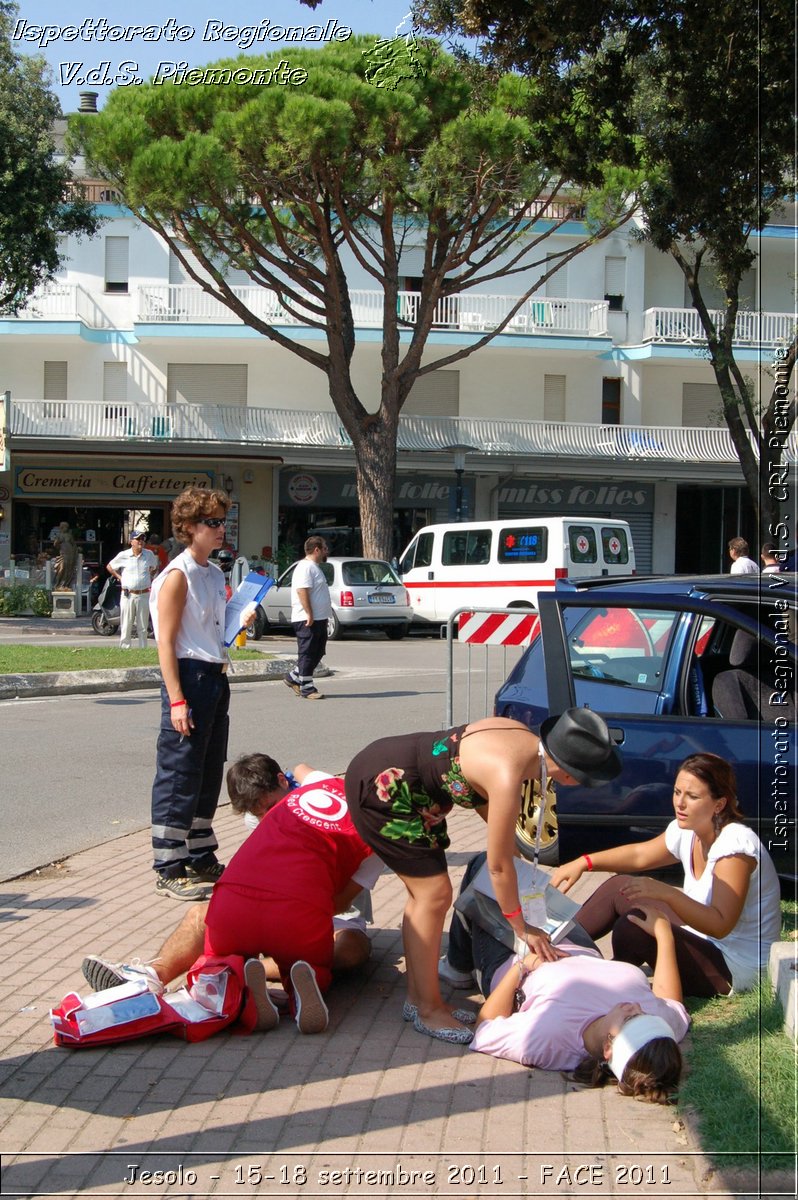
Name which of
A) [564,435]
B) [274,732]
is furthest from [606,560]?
[274,732]

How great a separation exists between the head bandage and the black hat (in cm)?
77

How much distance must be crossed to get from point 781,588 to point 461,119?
1991 cm

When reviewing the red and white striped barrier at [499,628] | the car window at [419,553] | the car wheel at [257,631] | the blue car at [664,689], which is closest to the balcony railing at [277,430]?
the car window at [419,553]

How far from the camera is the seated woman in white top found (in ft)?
15.1

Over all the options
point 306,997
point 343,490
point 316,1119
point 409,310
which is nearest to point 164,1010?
point 306,997

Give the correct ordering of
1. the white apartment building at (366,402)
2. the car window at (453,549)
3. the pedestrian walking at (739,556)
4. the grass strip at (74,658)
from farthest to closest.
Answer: the white apartment building at (366,402) → the car window at (453,549) → the pedestrian walking at (739,556) → the grass strip at (74,658)

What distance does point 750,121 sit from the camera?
31.8ft

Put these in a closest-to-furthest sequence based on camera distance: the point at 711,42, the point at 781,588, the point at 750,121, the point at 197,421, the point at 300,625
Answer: the point at 781,588, the point at 711,42, the point at 750,121, the point at 300,625, the point at 197,421

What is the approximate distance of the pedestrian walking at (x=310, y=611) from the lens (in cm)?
1328

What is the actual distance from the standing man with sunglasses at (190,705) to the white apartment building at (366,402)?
25992 mm

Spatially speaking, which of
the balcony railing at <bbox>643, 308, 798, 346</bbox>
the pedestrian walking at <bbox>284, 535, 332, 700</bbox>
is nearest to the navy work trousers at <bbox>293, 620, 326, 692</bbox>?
the pedestrian walking at <bbox>284, 535, 332, 700</bbox>

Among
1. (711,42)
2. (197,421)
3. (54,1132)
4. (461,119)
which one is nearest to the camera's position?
→ (54,1132)

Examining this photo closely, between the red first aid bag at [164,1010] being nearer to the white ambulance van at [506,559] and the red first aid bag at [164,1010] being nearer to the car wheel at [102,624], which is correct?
the car wheel at [102,624]

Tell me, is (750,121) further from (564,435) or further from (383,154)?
(564,435)
